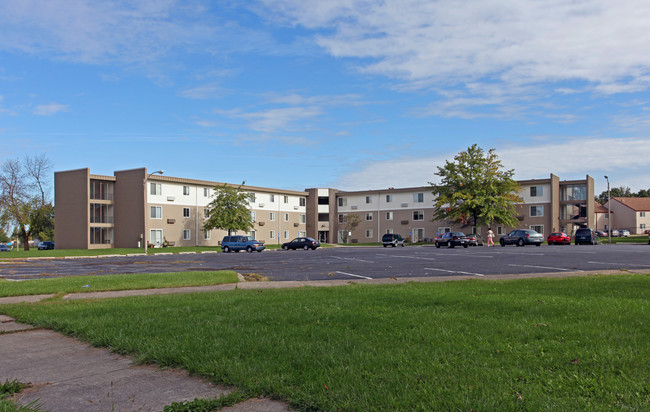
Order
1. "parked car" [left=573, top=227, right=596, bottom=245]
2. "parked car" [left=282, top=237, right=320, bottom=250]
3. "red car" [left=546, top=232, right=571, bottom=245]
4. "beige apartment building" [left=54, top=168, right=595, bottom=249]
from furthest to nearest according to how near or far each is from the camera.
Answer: "beige apartment building" [left=54, top=168, right=595, bottom=249], "parked car" [left=282, top=237, right=320, bottom=250], "red car" [left=546, top=232, right=571, bottom=245], "parked car" [left=573, top=227, right=596, bottom=245]

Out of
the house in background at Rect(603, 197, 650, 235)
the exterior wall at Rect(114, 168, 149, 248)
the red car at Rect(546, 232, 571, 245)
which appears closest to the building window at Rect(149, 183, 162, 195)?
the exterior wall at Rect(114, 168, 149, 248)

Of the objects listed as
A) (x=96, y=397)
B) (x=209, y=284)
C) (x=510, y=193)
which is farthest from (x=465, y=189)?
(x=96, y=397)

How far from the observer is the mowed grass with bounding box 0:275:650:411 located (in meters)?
4.38

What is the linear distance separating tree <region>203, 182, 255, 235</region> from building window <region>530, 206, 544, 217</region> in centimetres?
3732

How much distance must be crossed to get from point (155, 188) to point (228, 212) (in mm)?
9159

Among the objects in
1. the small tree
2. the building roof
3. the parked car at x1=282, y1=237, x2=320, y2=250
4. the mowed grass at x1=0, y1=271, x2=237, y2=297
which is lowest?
the parked car at x1=282, y1=237, x2=320, y2=250

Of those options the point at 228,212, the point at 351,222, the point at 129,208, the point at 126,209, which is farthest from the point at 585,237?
the point at 126,209

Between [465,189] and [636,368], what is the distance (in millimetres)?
60579

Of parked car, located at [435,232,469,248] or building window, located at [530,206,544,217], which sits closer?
parked car, located at [435,232,469,248]

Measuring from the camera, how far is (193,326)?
7453 millimetres

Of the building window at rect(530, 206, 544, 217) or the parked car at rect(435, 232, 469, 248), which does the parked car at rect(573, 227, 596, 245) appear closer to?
the parked car at rect(435, 232, 469, 248)

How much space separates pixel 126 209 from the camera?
63.8 metres

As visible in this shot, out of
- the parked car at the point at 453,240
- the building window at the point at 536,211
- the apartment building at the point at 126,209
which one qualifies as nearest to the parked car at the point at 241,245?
the apartment building at the point at 126,209

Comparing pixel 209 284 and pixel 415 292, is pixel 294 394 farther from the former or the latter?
pixel 209 284
